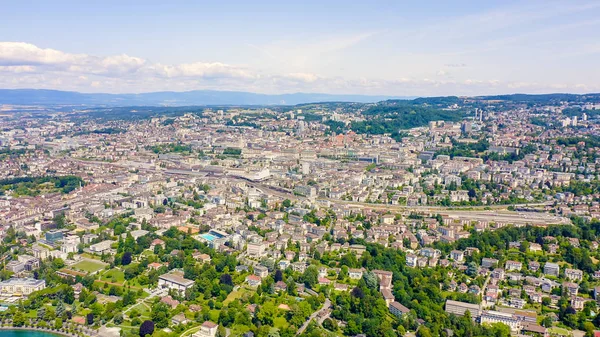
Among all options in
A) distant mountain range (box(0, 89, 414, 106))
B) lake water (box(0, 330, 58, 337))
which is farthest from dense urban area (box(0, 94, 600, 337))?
distant mountain range (box(0, 89, 414, 106))

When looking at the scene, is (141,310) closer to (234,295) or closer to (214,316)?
(214,316)

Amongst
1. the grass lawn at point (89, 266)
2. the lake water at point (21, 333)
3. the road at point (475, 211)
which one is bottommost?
the lake water at point (21, 333)

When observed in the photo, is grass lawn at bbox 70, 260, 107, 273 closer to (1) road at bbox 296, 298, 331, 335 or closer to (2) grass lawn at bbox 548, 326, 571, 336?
(1) road at bbox 296, 298, 331, 335

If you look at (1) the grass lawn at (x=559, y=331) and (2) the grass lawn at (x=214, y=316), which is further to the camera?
(2) the grass lawn at (x=214, y=316)

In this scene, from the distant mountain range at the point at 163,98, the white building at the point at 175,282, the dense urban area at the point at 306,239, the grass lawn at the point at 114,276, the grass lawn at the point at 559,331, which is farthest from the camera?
the distant mountain range at the point at 163,98

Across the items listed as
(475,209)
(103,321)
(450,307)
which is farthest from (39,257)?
(475,209)

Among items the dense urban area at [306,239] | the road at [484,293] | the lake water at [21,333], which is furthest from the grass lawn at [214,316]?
the road at [484,293]

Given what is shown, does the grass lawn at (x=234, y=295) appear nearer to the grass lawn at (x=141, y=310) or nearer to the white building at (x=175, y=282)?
the white building at (x=175, y=282)
